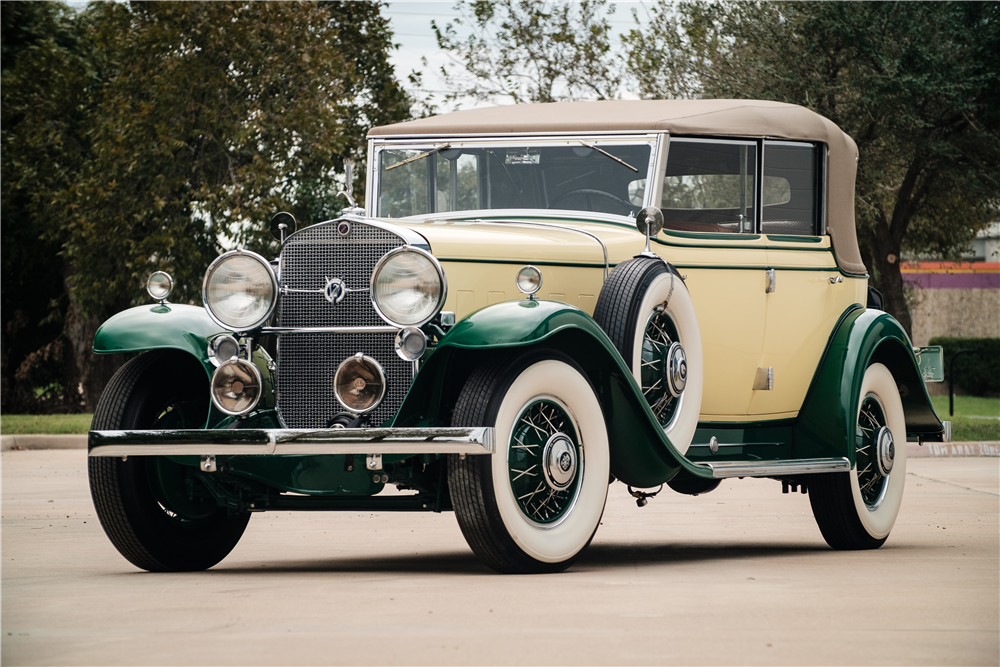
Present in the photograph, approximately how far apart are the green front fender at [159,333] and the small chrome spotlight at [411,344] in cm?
102

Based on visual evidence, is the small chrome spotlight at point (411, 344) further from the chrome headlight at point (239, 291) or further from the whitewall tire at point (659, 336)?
the whitewall tire at point (659, 336)

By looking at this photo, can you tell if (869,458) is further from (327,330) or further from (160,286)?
(160,286)

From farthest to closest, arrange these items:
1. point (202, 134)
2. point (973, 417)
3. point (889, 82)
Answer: point (973, 417) < point (202, 134) < point (889, 82)

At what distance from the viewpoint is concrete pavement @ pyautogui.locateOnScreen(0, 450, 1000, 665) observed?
15.0ft

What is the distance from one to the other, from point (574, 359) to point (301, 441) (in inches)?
55.4

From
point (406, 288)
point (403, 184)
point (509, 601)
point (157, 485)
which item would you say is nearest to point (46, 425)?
point (403, 184)

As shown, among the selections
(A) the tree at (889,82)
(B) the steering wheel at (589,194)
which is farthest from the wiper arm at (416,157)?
(A) the tree at (889,82)

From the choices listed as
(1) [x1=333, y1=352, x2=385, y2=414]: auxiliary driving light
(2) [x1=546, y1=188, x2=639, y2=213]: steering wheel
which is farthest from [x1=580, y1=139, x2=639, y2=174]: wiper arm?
(1) [x1=333, y1=352, x2=385, y2=414]: auxiliary driving light

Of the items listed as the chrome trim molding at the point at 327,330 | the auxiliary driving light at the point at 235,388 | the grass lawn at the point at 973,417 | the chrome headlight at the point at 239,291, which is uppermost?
the chrome headlight at the point at 239,291

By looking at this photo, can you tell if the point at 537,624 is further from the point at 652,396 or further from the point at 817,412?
the point at 817,412

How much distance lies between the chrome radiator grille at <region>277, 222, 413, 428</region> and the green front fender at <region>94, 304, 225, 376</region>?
1.33 ft

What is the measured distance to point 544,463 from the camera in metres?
6.46

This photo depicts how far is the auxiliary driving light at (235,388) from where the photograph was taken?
6.88 meters

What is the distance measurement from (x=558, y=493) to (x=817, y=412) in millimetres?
2553
